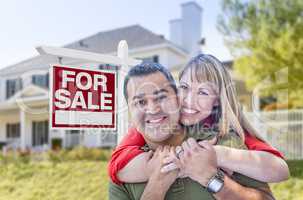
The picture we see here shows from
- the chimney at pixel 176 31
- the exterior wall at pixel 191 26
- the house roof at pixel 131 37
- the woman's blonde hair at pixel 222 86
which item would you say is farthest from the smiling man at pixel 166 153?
the chimney at pixel 176 31

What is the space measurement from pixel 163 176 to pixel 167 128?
22cm

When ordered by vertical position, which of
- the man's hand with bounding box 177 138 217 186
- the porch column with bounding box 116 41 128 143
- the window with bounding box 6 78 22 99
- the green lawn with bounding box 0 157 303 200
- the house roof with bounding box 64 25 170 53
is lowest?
the green lawn with bounding box 0 157 303 200

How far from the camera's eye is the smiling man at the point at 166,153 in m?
1.72

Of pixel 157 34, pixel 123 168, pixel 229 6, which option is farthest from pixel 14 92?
pixel 123 168

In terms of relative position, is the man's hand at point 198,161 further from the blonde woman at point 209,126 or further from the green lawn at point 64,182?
the green lawn at point 64,182

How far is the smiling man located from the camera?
5.65 ft

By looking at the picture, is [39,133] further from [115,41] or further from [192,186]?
[192,186]

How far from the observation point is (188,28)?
49.2 ft

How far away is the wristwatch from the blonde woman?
36 millimetres

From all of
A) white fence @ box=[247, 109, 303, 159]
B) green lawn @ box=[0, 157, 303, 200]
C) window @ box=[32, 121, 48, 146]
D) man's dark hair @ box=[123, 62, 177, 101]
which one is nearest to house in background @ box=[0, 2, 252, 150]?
window @ box=[32, 121, 48, 146]

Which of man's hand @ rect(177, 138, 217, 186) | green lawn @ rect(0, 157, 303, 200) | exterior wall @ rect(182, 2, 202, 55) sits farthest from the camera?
exterior wall @ rect(182, 2, 202, 55)

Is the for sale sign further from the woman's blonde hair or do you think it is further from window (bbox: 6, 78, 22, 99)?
window (bbox: 6, 78, 22, 99)

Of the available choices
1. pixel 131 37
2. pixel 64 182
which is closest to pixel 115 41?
pixel 131 37

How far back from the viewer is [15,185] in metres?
6.23
